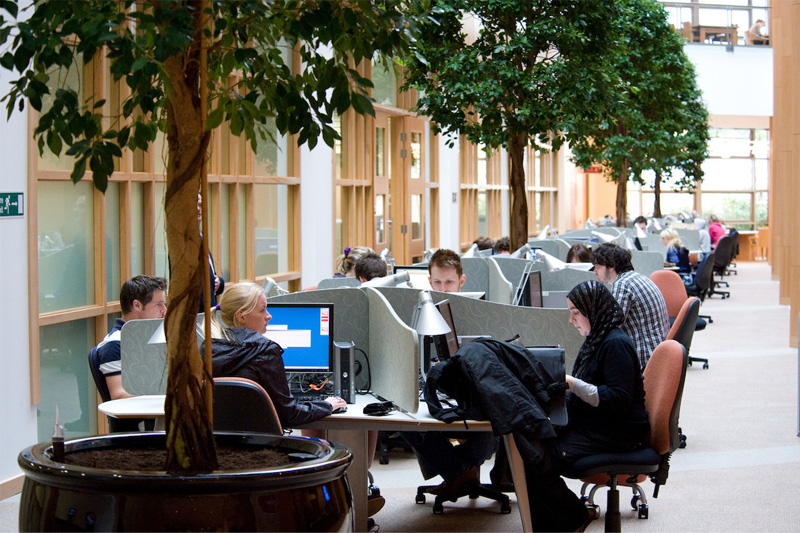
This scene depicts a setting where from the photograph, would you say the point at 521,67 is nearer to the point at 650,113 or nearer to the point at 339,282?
the point at 339,282

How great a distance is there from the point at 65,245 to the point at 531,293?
2.60m

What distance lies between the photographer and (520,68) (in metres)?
7.52

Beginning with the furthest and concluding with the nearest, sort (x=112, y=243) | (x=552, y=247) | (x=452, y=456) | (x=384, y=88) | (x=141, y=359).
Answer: (x=384, y=88), (x=552, y=247), (x=112, y=243), (x=452, y=456), (x=141, y=359)

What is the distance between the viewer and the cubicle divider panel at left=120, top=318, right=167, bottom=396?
4.02 metres

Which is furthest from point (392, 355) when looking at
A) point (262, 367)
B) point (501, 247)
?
point (501, 247)

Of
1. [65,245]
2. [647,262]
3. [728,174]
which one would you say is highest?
[728,174]

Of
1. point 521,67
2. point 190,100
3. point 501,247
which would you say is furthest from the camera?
point 501,247

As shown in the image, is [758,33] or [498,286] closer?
[498,286]

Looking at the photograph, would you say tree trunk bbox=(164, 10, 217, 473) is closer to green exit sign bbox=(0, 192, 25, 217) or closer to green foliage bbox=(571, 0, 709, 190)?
green exit sign bbox=(0, 192, 25, 217)

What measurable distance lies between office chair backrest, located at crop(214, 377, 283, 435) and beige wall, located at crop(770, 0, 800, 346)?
6872 millimetres

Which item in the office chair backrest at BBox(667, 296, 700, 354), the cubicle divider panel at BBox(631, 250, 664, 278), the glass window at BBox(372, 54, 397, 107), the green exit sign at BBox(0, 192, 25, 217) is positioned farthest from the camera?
the glass window at BBox(372, 54, 397, 107)

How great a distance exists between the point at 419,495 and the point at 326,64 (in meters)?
2.76

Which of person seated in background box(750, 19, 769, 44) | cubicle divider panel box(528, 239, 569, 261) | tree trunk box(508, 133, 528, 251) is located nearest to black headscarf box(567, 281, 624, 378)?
tree trunk box(508, 133, 528, 251)

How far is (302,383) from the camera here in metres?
4.38
